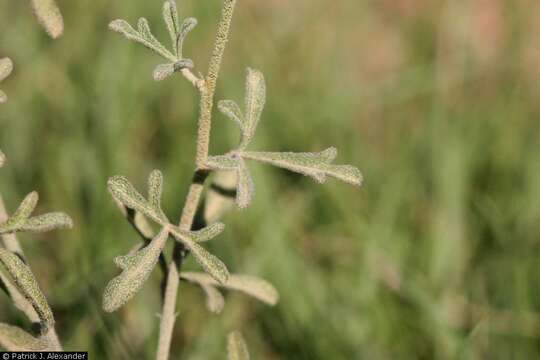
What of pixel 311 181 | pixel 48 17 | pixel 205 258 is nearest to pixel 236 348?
pixel 205 258

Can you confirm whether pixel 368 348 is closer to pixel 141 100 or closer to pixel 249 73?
pixel 249 73

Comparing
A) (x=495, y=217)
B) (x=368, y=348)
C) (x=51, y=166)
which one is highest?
(x=51, y=166)

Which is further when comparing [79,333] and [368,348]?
[368,348]

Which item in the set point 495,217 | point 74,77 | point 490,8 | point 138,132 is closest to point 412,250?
point 495,217

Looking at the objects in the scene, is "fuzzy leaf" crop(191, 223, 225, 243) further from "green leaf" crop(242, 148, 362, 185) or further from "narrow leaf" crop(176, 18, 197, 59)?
"narrow leaf" crop(176, 18, 197, 59)

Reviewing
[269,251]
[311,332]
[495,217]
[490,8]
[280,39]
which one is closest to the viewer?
[311,332]

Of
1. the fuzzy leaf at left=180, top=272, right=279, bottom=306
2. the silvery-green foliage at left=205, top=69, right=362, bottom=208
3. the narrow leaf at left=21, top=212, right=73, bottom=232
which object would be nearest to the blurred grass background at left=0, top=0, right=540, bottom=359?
the fuzzy leaf at left=180, top=272, right=279, bottom=306

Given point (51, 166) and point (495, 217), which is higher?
point (51, 166)
